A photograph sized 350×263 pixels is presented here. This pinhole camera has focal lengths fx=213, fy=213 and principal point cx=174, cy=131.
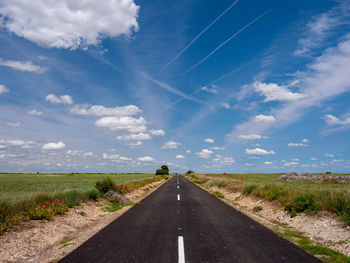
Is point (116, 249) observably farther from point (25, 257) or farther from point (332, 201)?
point (332, 201)

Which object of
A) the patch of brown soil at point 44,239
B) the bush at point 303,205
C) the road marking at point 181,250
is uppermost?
the bush at point 303,205

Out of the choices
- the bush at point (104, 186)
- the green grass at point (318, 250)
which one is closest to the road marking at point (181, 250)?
the green grass at point (318, 250)

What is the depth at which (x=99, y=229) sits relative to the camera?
763cm

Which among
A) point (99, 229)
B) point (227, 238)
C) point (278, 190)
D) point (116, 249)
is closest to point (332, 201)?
point (278, 190)

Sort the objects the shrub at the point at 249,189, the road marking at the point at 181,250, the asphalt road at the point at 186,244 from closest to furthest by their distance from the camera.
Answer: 1. the road marking at the point at 181,250
2. the asphalt road at the point at 186,244
3. the shrub at the point at 249,189

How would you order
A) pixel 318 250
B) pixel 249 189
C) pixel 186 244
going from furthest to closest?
pixel 249 189 < pixel 186 244 < pixel 318 250

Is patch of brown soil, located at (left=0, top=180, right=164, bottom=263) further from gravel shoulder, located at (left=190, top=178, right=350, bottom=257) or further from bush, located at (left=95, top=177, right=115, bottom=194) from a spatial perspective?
gravel shoulder, located at (left=190, top=178, right=350, bottom=257)

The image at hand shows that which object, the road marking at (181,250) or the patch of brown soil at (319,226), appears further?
the patch of brown soil at (319,226)

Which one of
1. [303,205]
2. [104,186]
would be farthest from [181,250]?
[104,186]

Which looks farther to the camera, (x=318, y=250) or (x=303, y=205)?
(x=303, y=205)

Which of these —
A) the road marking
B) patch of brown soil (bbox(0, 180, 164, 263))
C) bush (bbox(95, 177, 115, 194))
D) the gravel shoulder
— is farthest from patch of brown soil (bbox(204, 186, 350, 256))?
bush (bbox(95, 177, 115, 194))

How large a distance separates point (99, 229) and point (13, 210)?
3.03 metres

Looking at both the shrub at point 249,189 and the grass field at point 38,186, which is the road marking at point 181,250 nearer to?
the grass field at point 38,186

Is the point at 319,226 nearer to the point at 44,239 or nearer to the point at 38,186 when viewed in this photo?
the point at 44,239
